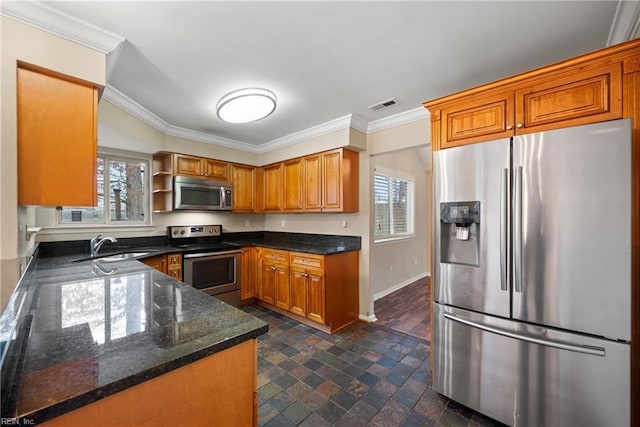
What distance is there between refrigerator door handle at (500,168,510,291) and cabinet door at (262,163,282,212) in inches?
118

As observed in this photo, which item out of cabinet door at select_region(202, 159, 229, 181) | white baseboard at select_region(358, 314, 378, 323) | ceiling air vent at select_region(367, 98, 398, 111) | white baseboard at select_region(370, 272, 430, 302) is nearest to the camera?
ceiling air vent at select_region(367, 98, 398, 111)

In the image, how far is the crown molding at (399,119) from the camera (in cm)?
289

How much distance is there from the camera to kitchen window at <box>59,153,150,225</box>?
Result: 323cm

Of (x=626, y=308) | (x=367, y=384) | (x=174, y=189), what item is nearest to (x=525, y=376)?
(x=626, y=308)

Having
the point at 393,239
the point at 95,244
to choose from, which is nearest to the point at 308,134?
the point at 393,239

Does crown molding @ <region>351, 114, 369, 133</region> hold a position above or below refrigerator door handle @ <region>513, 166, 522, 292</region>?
above

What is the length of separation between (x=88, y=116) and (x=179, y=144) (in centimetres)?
206

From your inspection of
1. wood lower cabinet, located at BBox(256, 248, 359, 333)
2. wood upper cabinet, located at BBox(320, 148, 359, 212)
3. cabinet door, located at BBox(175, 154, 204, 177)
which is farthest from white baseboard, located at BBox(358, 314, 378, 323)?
cabinet door, located at BBox(175, 154, 204, 177)

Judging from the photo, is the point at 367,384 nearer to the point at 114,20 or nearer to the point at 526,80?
the point at 526,80

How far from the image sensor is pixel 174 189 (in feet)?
11.4

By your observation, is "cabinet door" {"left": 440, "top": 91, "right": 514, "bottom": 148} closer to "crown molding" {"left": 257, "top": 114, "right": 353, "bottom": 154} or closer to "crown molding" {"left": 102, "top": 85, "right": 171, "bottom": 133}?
"crown molding" {"left": 257, "top": 114, "right": 353, "bottom": 154}

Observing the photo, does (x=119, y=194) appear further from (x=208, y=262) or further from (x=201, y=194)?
(x=208, y=262)

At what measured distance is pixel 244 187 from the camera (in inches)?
169

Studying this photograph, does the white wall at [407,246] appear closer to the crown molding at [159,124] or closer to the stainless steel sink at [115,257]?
the crown molding at [159,124]
